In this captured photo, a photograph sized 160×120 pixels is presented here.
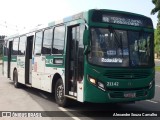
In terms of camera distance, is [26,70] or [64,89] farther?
[26,70]

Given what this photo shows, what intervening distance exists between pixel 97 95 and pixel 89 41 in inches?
61.3

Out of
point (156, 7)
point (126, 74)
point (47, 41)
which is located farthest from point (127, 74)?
point (156, 7)

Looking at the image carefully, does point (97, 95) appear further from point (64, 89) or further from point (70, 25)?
point (70, 25)

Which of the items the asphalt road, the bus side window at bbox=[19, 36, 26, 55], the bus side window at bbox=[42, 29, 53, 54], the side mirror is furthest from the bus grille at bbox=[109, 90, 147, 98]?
the bus side window at bbox=[19, 36, 26, 55]

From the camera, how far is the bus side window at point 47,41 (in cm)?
1322

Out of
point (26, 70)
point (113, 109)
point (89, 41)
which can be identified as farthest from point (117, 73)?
point (26, 70)

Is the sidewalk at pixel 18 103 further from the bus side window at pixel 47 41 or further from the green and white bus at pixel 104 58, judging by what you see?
the bus side window at pixel 47 41

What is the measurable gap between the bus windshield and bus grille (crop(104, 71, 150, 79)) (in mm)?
216

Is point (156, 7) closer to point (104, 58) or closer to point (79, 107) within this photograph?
point (79, 107)

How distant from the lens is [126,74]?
1013 cm

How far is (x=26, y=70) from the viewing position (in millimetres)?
16750

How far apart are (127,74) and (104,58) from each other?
0.87 metres

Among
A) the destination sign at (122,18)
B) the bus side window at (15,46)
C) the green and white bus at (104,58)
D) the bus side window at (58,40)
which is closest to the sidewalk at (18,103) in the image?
the green and white bus at (104,58)

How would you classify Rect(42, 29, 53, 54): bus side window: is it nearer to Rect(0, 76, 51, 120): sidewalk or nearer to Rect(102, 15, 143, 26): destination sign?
Rect(0, 76, 51, 120): sidewalk
